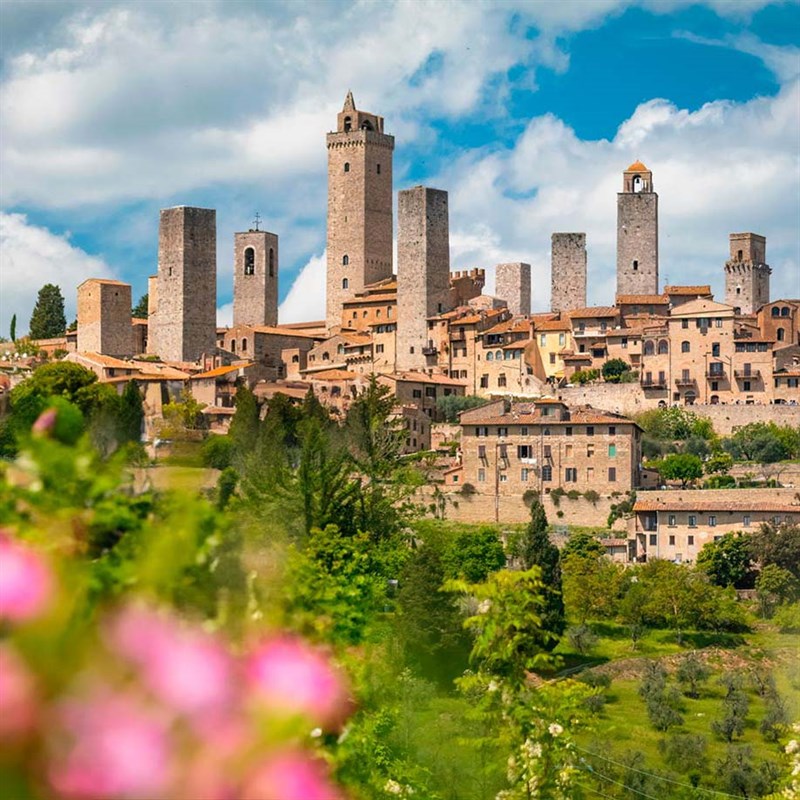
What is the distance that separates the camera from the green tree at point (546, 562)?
43406 millimetres

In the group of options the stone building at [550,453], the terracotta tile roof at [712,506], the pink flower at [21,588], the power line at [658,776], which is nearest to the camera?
the pink flower at [21,588]

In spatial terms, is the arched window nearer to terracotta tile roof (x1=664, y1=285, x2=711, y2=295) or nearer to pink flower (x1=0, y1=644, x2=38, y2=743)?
terracotta tile roof (x1=664, y1=285, x2=711, y2=295)

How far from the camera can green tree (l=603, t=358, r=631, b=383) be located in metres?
76.3

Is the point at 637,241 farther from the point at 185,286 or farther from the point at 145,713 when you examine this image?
the point at 145,713

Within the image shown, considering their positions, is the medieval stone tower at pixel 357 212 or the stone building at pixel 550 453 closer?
the stone building at pixel 550 453

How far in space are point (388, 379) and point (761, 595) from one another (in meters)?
27.2

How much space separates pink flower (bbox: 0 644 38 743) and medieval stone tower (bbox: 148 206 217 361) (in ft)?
282

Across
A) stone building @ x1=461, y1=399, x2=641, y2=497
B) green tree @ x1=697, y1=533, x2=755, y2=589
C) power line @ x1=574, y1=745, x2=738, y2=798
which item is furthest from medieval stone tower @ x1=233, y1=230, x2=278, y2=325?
power line @ x1=574, y1=745, x2=738, y2=798

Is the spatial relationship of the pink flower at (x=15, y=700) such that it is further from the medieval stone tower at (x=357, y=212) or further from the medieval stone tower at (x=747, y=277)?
the medieval stone tower at (x=747, y=277)

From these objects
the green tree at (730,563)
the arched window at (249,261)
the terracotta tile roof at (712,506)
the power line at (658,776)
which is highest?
the arched window at (249,261)

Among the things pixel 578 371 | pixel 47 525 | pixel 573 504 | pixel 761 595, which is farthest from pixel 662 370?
pixel 47 525

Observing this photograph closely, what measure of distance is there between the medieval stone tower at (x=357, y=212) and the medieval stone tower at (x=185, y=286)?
274 inches

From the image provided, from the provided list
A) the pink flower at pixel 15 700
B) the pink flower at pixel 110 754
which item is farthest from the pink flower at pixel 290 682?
the pink flower at pixel 15 700

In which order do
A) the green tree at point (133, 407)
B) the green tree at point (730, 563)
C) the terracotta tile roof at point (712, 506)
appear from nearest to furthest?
1. the green tree at point (730, 563)
2. the terracotta tile roof at point (712, 506)
3. the green tree at point (133, 407)
